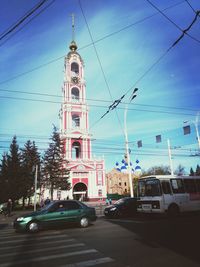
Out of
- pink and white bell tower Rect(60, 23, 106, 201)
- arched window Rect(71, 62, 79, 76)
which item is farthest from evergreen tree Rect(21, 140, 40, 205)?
arched window Rect(71, 62, 79, 76)

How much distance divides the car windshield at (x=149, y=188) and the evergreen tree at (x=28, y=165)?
25489 millimetres

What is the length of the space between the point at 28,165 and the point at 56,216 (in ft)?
113

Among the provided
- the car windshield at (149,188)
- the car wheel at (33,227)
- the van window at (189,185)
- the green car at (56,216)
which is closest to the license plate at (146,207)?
the car windshield at (149,188)

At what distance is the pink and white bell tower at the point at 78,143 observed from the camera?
5856cm

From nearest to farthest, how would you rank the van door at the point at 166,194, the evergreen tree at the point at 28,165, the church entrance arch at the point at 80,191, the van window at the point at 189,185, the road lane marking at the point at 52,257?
the road lane marking at the point at 52,257
the van door at the point at 166,194
the van window at the point at 189,185
the evergreen tree at the point at 28,165
the church entrance arch at the point at 80,191

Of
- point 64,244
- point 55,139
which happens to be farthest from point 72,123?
point 64,244

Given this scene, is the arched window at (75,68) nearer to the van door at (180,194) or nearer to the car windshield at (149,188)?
the car windshield at (149,188)

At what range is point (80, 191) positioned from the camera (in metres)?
59.7

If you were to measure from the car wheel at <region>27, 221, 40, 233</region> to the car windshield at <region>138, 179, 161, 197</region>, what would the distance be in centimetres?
860

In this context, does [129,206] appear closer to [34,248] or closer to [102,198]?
[34,248]

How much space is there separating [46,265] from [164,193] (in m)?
12.6

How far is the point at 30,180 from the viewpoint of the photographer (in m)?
44.3

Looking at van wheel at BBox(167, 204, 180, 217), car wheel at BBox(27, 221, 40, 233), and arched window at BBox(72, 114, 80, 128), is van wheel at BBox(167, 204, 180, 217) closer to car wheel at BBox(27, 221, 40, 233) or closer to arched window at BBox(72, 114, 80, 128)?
car wheel at BBox(27, 221, 40, 233)

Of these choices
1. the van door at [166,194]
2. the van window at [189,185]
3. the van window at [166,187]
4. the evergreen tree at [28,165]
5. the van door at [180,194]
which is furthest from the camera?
the evergreen tree at [28,165]
